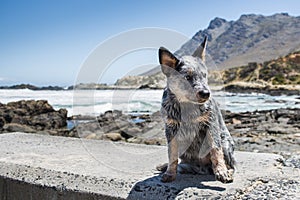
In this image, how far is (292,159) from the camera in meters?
3.64

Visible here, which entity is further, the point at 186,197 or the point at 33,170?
the point at 33,170

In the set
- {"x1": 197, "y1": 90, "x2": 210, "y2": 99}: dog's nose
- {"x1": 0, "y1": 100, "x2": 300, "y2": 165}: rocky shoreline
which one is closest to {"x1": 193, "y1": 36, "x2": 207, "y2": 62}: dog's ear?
{"x1": 197, "y1": 90, "x2": 210, "y2": 99}: dog's nose

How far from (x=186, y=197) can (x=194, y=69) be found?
0.93 metres

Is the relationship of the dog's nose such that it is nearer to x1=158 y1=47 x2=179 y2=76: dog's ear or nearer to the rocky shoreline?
x1=158 y1=47 x2=179 y2=76: dog's ear

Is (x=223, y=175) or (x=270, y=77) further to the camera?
(x=270, y=77)

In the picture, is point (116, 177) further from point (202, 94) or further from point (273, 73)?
point (273, 73)

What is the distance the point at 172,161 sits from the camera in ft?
8.88

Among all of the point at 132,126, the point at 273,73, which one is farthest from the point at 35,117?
the point at 273,73

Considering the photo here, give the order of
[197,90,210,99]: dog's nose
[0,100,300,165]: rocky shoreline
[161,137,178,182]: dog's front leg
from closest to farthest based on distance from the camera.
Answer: [197,90,210,99]: dog's nose < [161,137,178,182]: dog's front leg < [0,100,300,165]: rocky shoreline

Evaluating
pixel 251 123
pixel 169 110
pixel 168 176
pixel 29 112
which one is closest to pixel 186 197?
pixel 168 176

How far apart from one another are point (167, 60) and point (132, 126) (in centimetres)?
921

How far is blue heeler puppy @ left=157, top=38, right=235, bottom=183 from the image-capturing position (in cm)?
243

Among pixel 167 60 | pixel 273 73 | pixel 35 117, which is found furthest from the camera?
pixel 273 73

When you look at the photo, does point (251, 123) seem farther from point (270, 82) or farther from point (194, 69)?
point (270, 82)
